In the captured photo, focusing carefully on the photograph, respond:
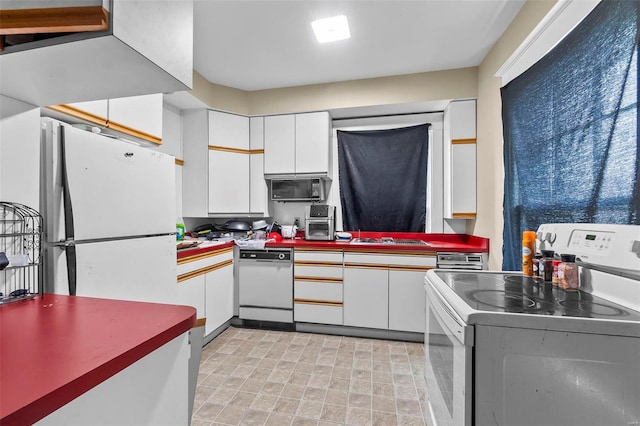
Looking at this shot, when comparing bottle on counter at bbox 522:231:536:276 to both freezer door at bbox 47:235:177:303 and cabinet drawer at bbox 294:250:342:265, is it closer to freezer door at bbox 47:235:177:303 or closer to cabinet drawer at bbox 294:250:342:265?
cabinet drawer at bbox 294:250:342:265

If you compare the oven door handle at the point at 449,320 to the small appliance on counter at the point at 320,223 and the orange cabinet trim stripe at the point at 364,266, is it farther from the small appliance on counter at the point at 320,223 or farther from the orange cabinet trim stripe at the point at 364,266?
the small appliance on counter at the point at 320,223

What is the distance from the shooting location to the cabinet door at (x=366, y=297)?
2619 millimetres

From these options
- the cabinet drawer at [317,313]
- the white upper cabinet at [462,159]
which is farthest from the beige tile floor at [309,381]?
the white upper cabinet at [462,159]

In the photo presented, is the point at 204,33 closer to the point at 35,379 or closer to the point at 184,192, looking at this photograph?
the point at 184,192

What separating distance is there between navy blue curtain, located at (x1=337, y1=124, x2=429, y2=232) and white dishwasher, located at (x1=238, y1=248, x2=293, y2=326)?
922 millimetres

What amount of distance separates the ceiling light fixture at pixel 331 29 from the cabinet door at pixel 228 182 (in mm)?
1527

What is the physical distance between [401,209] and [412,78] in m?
1.37

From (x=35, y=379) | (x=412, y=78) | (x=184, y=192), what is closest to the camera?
(x=35, y=379)

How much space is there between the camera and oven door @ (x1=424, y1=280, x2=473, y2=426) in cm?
88

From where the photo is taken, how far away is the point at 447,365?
1097mm

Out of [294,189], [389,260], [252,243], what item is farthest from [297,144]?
[389,260]

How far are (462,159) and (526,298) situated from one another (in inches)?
78.7

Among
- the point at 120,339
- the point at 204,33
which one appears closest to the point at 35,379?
the point at 120,339

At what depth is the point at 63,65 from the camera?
0.82 m
